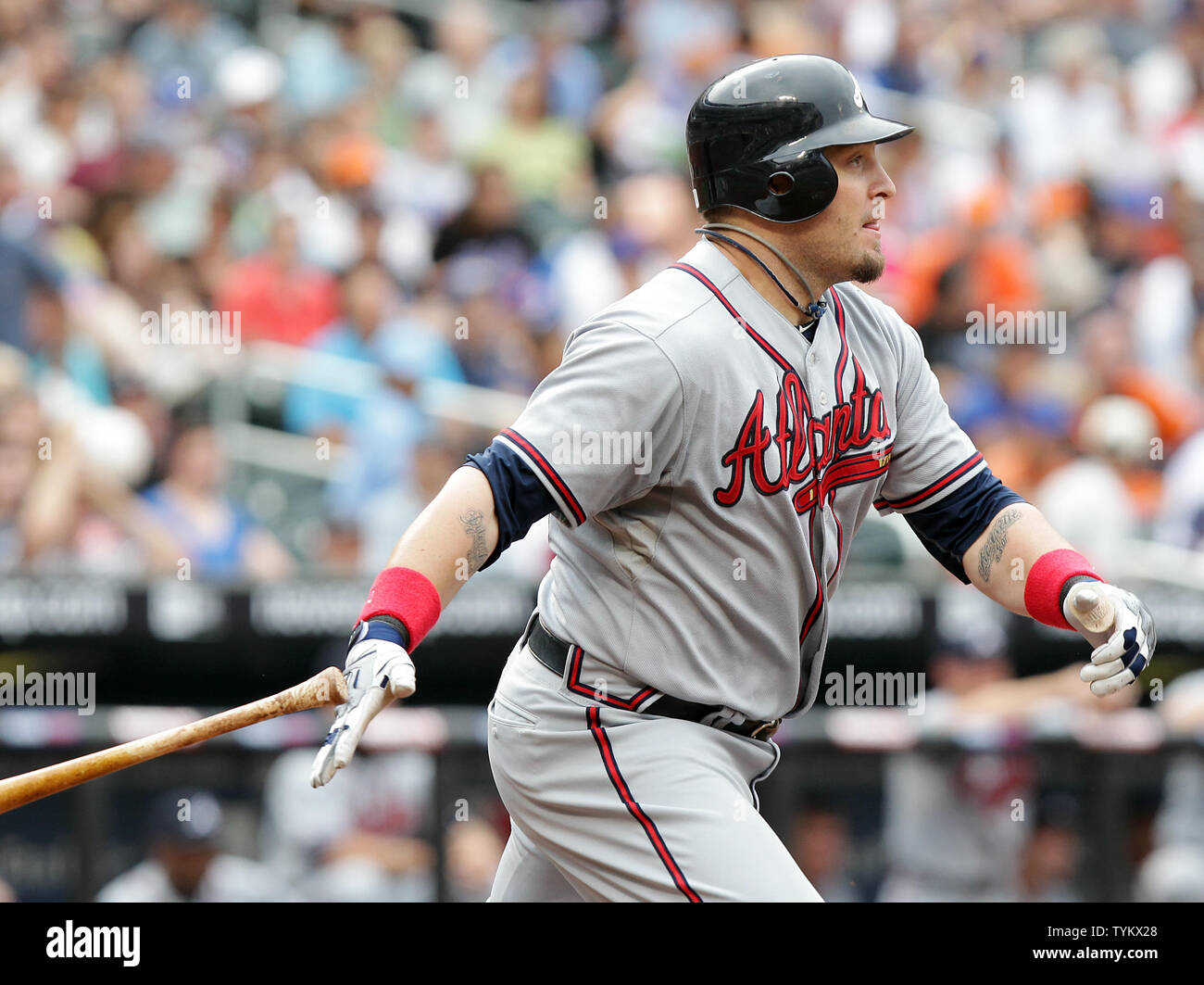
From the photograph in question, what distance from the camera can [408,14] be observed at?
8.80m

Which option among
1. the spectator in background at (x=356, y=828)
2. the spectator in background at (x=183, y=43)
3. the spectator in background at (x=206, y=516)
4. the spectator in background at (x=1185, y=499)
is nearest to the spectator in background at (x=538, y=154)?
the spectator in background at (x=183, y=43)

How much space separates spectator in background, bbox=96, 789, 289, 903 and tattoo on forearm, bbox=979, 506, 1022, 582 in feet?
10.1

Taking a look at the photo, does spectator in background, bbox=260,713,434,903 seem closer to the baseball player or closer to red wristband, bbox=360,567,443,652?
the baseball player

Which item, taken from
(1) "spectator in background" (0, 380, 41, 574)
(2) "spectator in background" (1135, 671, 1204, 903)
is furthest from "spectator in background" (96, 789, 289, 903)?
(2) "spectator in background" (1135, 671, 1204, 903)

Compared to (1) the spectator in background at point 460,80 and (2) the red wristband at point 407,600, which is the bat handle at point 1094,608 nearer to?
(2) the red wristband at point 407,600

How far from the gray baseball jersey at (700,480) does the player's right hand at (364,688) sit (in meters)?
0.40

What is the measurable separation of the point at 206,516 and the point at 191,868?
151 cm

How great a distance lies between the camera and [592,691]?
2.85m

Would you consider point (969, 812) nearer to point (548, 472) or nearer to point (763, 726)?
point (763, 726)

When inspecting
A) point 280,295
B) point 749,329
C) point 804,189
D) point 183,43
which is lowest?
point 280,295

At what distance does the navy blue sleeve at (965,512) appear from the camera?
3.17 m

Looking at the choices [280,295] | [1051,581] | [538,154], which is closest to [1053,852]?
[1051,581]

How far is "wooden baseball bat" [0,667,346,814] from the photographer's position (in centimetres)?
249
